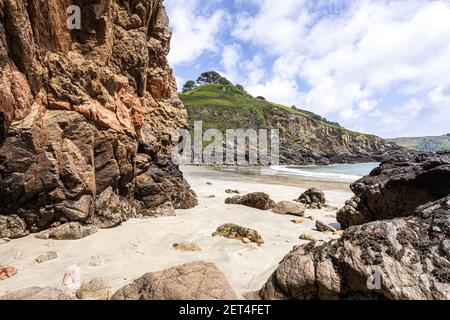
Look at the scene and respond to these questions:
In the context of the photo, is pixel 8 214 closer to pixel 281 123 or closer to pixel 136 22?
pixel 136 22

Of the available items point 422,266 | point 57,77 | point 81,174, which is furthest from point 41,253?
point 422,266

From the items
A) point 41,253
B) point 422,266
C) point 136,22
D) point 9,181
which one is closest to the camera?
point 422,266

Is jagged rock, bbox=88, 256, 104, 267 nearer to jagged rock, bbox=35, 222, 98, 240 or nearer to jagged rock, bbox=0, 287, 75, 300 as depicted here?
jagged rock, bbox=0, 287, 75, 300

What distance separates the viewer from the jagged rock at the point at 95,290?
5.09 metres

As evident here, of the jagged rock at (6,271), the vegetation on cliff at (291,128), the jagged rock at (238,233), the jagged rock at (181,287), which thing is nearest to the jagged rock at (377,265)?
the jagged rock at (181,287)

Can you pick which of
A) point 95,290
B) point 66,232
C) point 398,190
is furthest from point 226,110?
point 95,290

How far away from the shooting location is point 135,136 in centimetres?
1163

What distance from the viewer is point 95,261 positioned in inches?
255

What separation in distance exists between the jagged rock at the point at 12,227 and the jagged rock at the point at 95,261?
257 centimetres

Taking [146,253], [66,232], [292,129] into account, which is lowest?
[146,253]

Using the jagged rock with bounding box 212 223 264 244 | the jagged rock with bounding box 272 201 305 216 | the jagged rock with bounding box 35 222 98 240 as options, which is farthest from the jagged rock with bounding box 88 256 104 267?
the jagged rock with bounding box 272 201 305 216

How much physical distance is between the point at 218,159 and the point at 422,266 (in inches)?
2827

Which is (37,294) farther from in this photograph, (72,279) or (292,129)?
(292,129)

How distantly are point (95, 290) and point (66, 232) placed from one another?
3.35 metres
